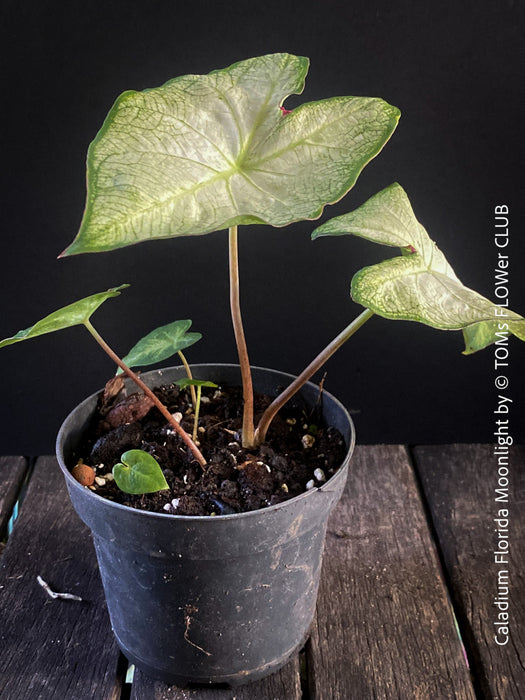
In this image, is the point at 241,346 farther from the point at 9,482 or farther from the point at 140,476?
the point at 9,482

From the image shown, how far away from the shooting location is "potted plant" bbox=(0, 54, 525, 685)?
606mm

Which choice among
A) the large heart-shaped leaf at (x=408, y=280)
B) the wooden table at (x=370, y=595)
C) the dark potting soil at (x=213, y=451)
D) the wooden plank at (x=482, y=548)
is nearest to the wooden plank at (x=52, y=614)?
the wooden table at (x=370, y=595)

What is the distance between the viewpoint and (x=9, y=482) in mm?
1165

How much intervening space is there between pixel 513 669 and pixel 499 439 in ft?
2.04

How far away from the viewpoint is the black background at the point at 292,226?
1068mm

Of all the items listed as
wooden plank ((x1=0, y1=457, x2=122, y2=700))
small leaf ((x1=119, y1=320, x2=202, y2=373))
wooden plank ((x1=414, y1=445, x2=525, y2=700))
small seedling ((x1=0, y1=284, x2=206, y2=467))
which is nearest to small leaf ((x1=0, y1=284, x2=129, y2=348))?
small seedling ((x1=0, y1=284, x2=206, y2=467))

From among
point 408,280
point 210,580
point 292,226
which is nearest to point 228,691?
point 210,580


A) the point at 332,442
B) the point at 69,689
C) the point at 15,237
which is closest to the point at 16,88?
the point at 15,237

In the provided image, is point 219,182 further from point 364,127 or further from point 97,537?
point 97,537

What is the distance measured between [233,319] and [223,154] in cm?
19

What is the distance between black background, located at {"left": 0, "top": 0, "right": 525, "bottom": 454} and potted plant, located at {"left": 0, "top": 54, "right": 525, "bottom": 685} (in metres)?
0.36

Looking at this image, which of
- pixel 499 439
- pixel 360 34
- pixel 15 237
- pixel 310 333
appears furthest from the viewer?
pixel 499 439

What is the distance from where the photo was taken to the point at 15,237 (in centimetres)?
120

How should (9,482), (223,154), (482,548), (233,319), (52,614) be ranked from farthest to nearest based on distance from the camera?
(9,482)
(482,548)
(52,614)
(233,319)
(223,154)
